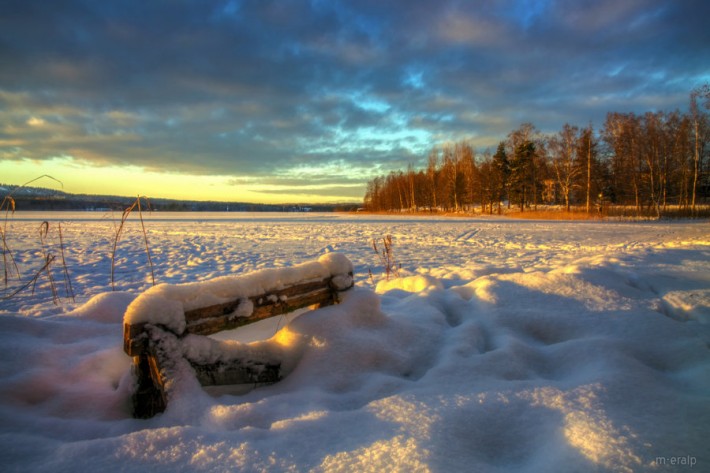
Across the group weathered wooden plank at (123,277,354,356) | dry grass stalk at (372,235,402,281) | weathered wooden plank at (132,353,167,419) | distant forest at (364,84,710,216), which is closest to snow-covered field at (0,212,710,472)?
weathered wooden plank at (132,353,167,419)

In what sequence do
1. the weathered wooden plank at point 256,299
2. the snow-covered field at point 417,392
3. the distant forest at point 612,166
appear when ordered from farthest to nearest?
the distant forest at point 612,166 → the weathered wooden plank at point 256,299 → the snow-covered field at point 417,392

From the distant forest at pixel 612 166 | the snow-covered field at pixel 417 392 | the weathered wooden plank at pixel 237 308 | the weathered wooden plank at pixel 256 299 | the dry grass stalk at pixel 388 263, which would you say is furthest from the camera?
the distant forest at pixel 612 166

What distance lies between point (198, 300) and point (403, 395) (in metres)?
1.30

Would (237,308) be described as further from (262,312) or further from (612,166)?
(612,166)

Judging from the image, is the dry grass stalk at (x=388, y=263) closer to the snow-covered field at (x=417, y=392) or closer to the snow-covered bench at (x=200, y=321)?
the snow-covered field at (x=417, y=392)

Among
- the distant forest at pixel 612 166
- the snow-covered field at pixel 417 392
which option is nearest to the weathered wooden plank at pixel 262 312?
the snow-covered field at pixel 417 392

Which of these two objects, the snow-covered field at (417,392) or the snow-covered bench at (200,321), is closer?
the snow-covered field at (417,392)

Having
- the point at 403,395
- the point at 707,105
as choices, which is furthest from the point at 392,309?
the point at 707,105

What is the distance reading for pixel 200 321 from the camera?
2025 millimetres

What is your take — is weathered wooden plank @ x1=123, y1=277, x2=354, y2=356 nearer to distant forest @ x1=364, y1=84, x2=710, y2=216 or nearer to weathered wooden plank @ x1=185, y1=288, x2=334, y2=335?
weathered wooden plank @ x1=185, y1=288, x2=334, y2=335

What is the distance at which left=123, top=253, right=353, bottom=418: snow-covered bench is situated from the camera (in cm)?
179

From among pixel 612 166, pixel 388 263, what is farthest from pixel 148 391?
pixel 612 166

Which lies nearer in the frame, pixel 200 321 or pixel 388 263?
pixel 200 321

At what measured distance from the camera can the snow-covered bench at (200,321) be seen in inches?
70.5
